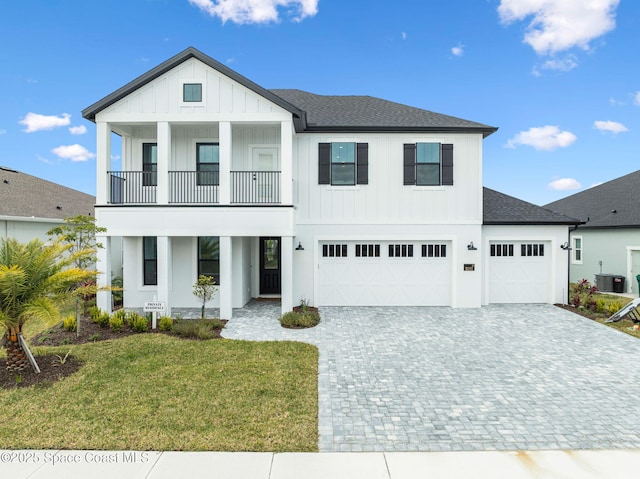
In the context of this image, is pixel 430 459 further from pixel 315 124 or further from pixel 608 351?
pixel 315 124

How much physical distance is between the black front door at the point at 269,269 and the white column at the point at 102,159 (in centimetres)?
538

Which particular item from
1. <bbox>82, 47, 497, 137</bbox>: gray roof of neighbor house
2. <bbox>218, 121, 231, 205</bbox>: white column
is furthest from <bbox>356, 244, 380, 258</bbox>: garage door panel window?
<bbox>218, 121, 231, 205</bbox>: white column

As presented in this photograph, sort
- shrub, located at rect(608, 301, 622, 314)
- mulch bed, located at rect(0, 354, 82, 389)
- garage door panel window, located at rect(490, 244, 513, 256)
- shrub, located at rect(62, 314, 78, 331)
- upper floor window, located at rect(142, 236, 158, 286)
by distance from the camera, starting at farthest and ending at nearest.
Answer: garage door panel window, located at rect(490, 244, 513, 256)
upper floor window, located at rect(142, 236, 158, 286)
shrub, located at rect(608, 301, 622, 314)
shrub, located at rect(62, 314, 78, 331)
mulch bed, located at rect(0, 354, 82, 389)

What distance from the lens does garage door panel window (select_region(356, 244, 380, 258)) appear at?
11773 mm

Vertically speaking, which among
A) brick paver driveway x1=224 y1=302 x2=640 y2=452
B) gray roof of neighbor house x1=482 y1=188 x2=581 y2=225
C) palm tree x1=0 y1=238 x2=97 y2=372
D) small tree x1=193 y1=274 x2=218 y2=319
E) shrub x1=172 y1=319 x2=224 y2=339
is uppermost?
gray roof of neighbor house x1=482 y1=188 x2=581 y2=225

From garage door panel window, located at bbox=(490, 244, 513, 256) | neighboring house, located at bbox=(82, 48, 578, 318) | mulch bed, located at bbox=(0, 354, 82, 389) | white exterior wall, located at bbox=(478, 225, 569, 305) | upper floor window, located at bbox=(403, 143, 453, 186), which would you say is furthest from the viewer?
garage door panel window, located at bbox=(490, 244, 513, 256)

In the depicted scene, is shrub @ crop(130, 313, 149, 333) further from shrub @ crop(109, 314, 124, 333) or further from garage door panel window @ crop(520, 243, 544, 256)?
garage door panel window @ crop(520, 243, 544, 256)

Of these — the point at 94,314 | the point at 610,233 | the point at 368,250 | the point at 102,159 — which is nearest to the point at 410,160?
the point at 368,250

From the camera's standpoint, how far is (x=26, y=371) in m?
6.13

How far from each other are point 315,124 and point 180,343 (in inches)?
311

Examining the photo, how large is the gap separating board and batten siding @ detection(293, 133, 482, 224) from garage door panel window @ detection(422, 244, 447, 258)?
0.88 m

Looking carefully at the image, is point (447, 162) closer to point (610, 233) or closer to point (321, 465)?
point (321, 465)

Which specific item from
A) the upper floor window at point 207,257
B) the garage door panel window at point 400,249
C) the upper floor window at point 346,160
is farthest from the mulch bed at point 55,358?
the garage door panel window at point 400,249

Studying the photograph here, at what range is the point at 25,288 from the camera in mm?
5766
